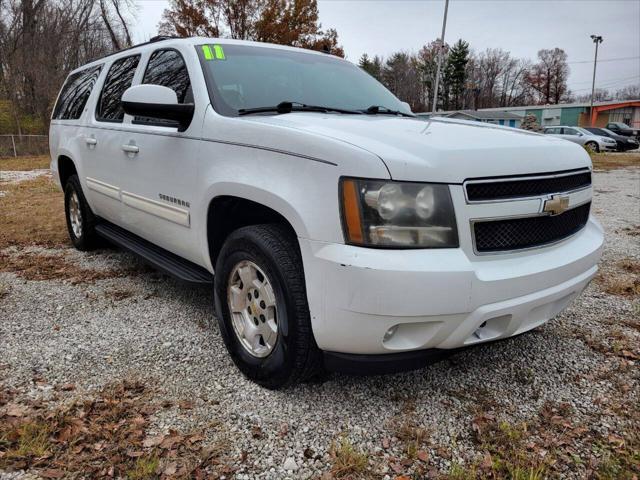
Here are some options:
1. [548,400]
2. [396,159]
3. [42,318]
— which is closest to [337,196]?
[396,159]

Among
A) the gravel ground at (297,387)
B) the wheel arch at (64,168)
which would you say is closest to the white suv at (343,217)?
the gravel ground at (297,387)

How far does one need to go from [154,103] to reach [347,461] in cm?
207

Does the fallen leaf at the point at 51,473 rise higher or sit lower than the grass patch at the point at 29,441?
lower

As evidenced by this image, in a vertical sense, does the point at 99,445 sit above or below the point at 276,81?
below

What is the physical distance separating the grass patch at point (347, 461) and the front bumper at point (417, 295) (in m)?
0.42

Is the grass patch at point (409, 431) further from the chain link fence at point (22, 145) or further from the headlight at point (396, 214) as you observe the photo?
the chain link fence at point (22, 145)

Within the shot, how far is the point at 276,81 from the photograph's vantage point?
299 cm

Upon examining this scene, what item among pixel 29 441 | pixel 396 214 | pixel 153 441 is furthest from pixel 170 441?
pixel 396 214

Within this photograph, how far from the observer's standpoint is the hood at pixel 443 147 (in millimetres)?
1888

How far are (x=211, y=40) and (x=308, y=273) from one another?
201 centimetres

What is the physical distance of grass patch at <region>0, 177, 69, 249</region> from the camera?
5.64 meters

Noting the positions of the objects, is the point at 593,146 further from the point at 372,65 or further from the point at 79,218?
the point at 372,65

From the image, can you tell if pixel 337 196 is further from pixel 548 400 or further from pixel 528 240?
pixel 548 400

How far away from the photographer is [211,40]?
3.18 meters
